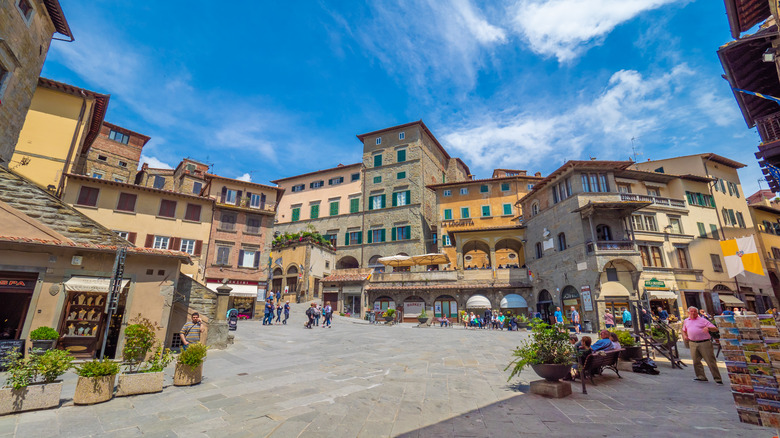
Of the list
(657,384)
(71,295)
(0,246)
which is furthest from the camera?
(71,295)

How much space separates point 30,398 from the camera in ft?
17.0

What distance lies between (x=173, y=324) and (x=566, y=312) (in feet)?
76.8

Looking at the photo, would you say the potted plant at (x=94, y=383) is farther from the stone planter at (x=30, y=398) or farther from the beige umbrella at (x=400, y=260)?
the beige umbrella at (x=400, y=260)

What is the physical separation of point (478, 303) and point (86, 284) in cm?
2228

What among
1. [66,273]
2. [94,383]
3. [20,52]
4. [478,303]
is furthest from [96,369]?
[478,303]

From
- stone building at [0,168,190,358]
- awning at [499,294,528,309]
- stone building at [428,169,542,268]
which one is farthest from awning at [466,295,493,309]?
stone building at [0,168,190,358]

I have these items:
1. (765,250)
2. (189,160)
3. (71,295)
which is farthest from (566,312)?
(189,160)

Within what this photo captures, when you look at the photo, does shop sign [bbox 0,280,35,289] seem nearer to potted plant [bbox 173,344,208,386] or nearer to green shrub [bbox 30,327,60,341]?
→ green shrub [bbox 30,327,60,341]

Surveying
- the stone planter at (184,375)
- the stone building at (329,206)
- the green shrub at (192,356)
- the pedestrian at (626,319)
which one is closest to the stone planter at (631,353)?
the green shrub at (192,356)

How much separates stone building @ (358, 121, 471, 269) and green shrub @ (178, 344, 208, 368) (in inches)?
1118

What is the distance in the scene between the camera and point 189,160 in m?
38.0

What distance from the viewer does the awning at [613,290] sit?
826 inches

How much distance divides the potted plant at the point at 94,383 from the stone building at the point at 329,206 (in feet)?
104

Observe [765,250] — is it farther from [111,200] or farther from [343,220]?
[111,200]
